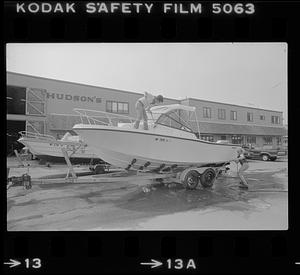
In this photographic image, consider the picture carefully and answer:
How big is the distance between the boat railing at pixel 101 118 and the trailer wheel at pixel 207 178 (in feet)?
2.55

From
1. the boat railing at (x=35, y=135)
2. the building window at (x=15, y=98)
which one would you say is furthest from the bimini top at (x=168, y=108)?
the building window at (x=15, y=98)

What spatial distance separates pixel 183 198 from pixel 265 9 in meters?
1.64

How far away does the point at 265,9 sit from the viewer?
5.58ft

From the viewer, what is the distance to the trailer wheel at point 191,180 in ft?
6.01

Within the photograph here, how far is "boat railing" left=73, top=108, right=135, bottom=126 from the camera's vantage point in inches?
66.1

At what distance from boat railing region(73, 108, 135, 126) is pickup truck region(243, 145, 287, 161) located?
1.06 m

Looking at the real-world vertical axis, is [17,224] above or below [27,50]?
below

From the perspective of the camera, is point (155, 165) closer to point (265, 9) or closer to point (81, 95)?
point (81, 95)

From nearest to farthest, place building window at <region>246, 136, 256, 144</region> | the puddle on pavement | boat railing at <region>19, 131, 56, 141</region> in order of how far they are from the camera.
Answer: boat railing at <region>19, 131, 56, 141</region>, the puddle on pavement, building window at <region>246, 136, 256, 144</region>

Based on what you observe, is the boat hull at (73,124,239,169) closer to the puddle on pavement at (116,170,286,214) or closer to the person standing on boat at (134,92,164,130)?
the person standing on boat at (134,92,164,130)
